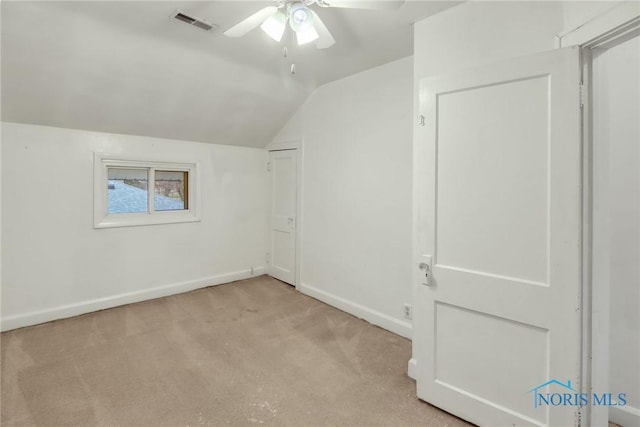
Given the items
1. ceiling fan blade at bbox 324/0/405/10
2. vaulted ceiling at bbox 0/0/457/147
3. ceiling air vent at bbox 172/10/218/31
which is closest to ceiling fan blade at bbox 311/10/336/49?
ceiling fan blade at bbox 324/0/405/10

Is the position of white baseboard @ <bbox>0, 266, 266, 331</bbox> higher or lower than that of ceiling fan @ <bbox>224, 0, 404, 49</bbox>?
lower

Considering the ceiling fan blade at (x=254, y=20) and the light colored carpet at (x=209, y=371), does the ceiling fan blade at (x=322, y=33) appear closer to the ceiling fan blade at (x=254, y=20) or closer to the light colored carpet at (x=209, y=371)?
the ceiling fan blade at (x=254, y=20)

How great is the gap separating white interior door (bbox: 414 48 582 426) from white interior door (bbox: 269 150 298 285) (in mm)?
2342

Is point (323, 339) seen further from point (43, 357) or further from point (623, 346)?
point (43, 357)

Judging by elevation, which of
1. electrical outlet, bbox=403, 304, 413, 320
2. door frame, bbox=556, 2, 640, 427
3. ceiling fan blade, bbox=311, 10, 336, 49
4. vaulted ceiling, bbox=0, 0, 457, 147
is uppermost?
vaulted ceiling, bbox=0, 0, 457, 147

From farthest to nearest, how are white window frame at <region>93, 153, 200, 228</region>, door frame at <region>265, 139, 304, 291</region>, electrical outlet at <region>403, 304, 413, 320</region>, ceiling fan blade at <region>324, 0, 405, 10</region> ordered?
door frame at <region>265, 139, 304, 291</region>, white window frame at <region>93, 153, 200, 228</region>, electrical outlet at <region>403, 304, 413, 320</region>, ceiling fan blade at <region>324, 0, 405, 10</region>

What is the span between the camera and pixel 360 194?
3115 mm

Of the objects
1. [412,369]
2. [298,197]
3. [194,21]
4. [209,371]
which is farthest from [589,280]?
[298,197]

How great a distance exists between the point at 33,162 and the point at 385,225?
10.9ft

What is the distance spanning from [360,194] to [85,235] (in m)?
2.85

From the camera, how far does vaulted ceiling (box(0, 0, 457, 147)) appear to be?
2.03 m

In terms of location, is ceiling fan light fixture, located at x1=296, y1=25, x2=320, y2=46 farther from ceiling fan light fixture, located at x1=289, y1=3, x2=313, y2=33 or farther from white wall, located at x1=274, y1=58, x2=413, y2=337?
white wall, located at x1=274, y1=58, x2=413, y2=337

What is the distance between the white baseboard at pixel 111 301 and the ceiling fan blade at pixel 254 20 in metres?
3.00

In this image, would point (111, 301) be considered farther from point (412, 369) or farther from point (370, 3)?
point (370, 3)
